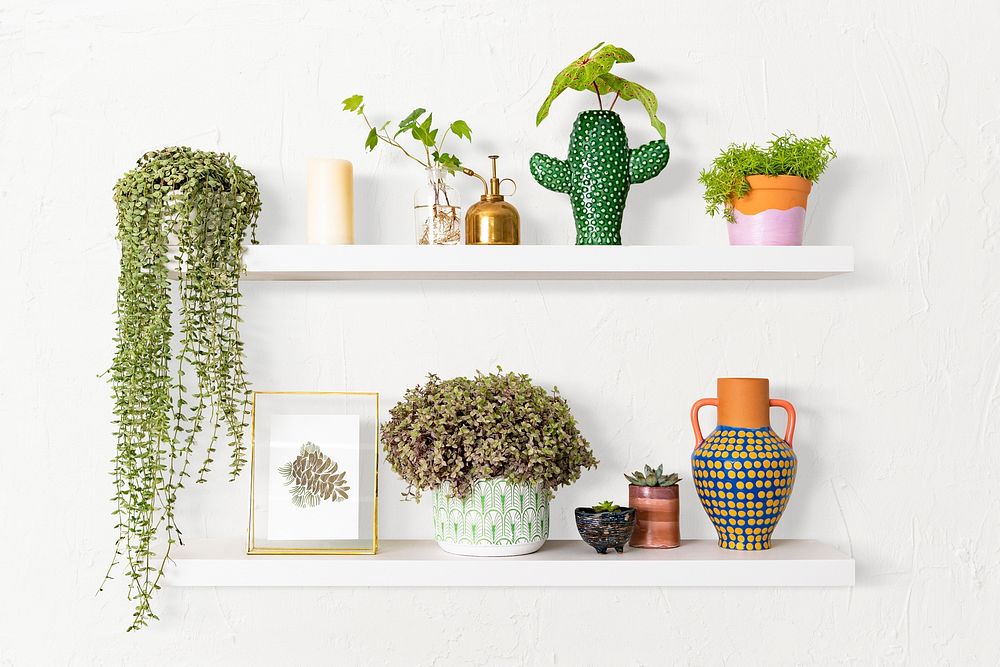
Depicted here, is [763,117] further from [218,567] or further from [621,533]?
[218,567]

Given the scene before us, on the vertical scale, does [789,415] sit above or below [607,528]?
above

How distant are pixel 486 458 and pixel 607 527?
200 millimetres

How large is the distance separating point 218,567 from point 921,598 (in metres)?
1.05

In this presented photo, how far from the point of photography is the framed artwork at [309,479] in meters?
1.26

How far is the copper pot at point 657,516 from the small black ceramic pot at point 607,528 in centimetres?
5

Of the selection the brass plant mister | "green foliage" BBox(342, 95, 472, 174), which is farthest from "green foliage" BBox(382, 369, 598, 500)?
"green foliage" BBox(342, 95, 472, 174)

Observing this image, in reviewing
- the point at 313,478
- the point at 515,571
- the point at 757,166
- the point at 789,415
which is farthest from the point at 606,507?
the point at 757,166

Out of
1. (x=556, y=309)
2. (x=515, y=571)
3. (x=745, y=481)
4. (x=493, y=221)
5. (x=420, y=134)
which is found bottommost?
(x=515, y=571)

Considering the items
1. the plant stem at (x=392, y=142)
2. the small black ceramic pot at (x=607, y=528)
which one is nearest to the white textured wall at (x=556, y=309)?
the plant stem at (x=392, y=142)

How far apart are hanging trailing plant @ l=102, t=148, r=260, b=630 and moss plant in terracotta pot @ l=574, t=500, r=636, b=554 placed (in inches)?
19.8

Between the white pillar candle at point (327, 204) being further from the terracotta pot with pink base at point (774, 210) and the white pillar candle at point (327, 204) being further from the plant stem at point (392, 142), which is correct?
the terracotta pot with pink base at point (774, 210)

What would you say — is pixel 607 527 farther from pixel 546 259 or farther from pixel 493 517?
pixel 546 259

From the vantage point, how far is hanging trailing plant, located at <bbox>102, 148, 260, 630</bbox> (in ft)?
3.94

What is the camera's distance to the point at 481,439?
120 centimetres
